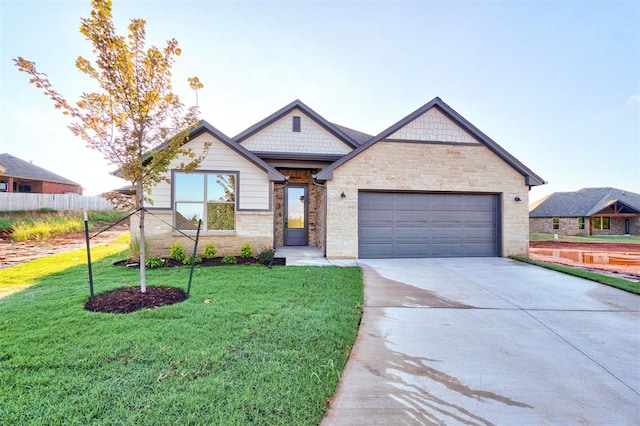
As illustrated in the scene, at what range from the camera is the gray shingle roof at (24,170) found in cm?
2514

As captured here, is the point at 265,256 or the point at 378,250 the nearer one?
the point at 265,256

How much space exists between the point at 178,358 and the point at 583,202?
41656 mm

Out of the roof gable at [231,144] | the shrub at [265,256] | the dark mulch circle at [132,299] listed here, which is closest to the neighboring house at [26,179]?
the roof gable at [231,144]

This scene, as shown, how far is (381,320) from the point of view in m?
4.35

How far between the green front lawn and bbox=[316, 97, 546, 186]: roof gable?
7.10m

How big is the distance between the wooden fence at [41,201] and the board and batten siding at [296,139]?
1998 cm

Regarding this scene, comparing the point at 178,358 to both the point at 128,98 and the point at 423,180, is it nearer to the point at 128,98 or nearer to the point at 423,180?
the point at 128,98

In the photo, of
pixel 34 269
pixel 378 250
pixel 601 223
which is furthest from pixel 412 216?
pixel 601 223

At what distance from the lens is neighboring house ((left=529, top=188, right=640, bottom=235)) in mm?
28641

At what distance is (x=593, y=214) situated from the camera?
1117 inches

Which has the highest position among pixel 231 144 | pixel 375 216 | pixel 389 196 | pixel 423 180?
pixel 231 144

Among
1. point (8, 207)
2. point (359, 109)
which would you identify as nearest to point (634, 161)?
point (359, 109)

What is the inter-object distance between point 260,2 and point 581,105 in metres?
16.9

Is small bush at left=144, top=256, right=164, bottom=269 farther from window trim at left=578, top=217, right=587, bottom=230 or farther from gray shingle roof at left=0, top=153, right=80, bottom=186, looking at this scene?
window trim at left=578, top=217, right=587, bottom=230
